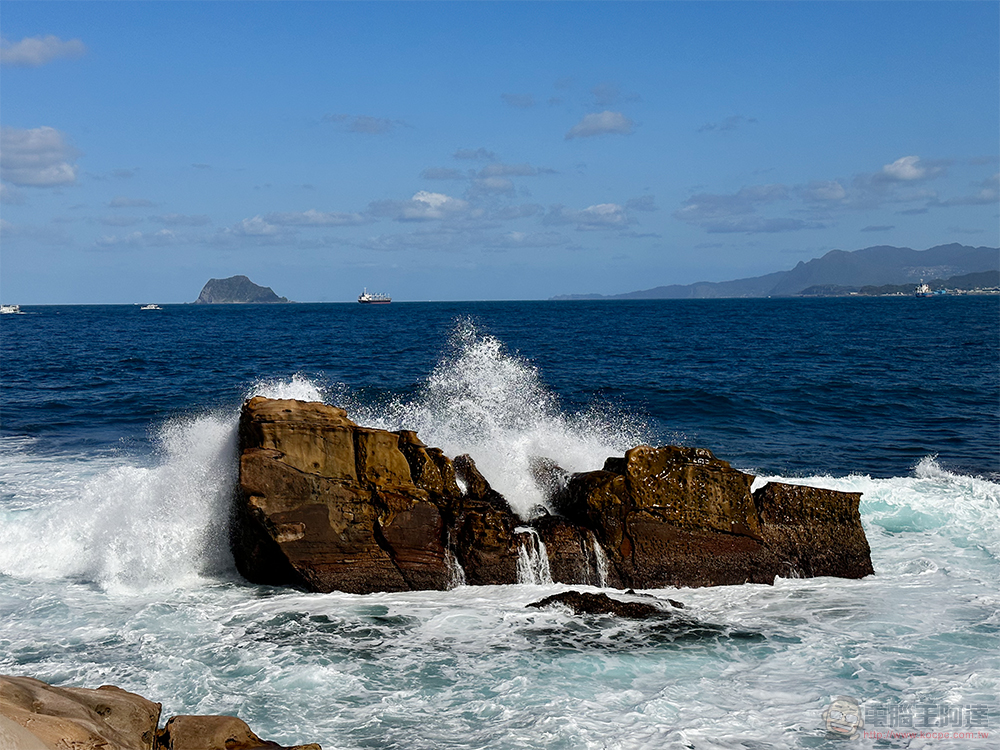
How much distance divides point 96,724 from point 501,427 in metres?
9.63

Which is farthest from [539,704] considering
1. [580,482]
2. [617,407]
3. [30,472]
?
[617,407]

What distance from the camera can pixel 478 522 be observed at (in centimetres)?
1020

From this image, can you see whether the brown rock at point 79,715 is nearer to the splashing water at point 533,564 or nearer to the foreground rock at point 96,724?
the foreground rock at point 96,724

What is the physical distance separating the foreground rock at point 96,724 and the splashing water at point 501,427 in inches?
228

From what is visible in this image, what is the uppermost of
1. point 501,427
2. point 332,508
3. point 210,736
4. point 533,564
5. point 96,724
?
point 501,427

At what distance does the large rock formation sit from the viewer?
33.0 ft

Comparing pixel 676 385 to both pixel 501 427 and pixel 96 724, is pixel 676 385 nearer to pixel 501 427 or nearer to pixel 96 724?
pixel 501 427

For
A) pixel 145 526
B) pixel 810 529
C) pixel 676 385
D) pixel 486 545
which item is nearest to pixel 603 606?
pixel 486 545

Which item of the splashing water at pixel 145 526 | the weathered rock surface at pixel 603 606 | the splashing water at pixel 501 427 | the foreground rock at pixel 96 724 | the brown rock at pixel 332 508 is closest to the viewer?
the foreground rock at pixel 96 724

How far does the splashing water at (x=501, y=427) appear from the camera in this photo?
1200cm

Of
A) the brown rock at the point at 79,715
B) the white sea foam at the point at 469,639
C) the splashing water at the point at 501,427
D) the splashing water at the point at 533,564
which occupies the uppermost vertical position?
the splashing water at the point at 501,427

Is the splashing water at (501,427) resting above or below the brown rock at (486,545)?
above

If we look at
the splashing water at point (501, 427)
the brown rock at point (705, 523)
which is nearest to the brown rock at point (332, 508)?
the splashing water at point (501, 427)

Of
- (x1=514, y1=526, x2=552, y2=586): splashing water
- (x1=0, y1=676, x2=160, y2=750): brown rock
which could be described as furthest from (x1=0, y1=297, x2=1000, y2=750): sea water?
(x1=0, y1=676, x2=160, y2=750): brown rock
